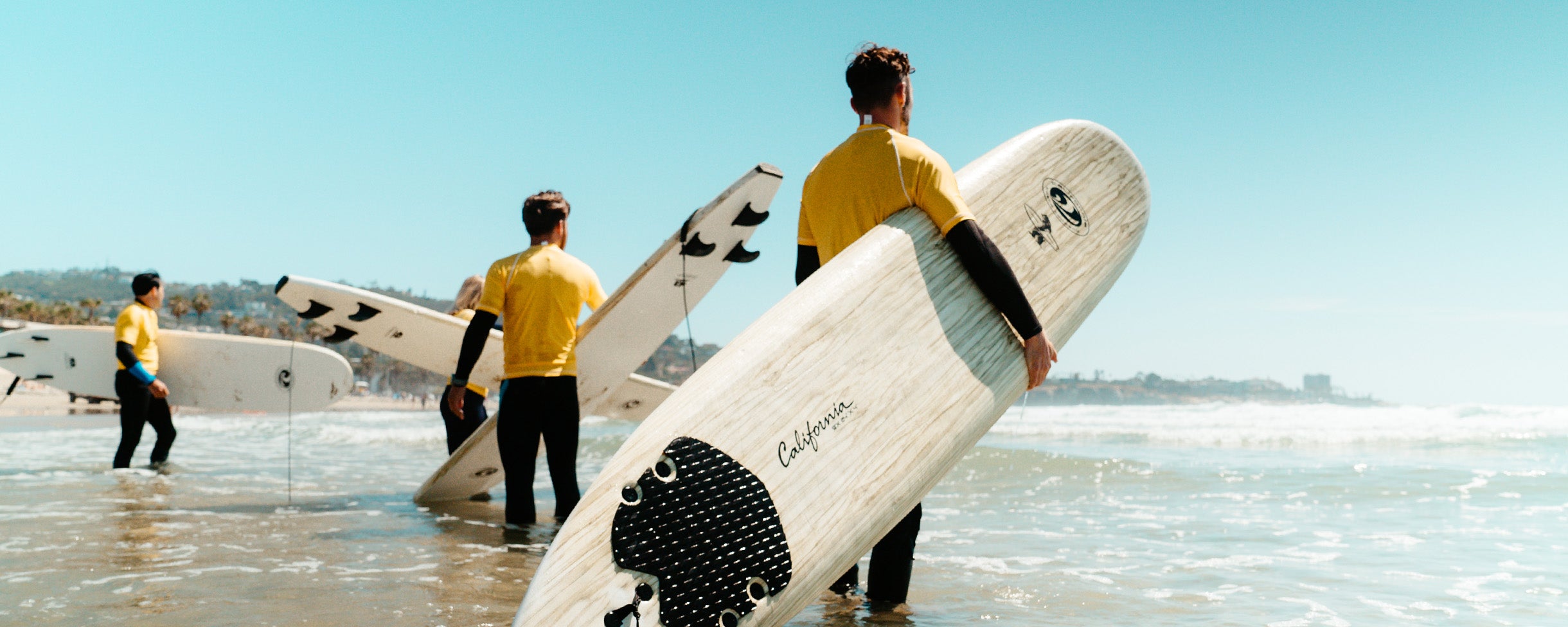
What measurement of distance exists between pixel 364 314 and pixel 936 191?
444 cm

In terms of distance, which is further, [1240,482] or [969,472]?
[969,472]

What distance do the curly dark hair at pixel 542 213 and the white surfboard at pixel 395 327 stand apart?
60.4 inches

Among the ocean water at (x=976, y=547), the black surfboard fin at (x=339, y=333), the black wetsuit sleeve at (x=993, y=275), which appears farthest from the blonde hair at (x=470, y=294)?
the black wetsuit sleeve at (x=993, y=275)

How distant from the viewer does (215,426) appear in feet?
71.2

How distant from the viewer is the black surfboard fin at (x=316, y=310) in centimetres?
532

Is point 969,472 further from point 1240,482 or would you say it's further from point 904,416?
point 904,416

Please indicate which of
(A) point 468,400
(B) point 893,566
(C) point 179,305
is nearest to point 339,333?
(A) point 468,400

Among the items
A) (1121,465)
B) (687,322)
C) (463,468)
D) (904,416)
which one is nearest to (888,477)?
(904,416)

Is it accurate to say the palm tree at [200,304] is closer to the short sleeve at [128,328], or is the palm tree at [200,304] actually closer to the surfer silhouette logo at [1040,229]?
the short sleeve at [128,328]

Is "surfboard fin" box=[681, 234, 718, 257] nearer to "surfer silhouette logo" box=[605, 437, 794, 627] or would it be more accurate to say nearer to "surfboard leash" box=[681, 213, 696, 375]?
"surfboard leash" box=[681, 213, 696, 375]

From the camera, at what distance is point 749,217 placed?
4738 mm

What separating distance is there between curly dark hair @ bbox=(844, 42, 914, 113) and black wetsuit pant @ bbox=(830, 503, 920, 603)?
4.14 feet

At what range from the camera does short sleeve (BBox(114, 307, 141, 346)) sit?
276 inches

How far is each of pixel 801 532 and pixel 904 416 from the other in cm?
40
